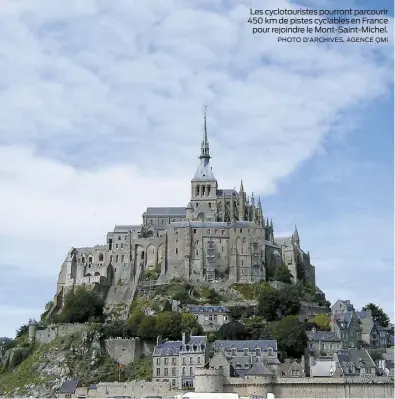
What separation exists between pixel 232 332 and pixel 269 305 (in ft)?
19.2

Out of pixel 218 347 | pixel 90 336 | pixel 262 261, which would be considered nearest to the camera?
pixel 218 347

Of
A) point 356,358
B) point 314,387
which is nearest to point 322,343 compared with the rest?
point 356,358

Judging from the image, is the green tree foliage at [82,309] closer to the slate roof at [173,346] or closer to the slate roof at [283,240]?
the slate roof at [173,346]

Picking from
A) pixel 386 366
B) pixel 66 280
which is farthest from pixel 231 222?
pixel 386 366

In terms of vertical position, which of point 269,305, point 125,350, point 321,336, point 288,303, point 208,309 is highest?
point 288,303

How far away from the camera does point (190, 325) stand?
218 ft

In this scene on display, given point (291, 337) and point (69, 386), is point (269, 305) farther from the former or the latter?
point (69, 386)

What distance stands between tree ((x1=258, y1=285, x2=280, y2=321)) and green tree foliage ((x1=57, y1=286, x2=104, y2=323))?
14370 millimetres

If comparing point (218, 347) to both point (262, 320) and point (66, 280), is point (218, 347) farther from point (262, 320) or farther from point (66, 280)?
point (66, 280)

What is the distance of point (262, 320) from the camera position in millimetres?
69438

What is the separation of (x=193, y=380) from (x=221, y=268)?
21882mm

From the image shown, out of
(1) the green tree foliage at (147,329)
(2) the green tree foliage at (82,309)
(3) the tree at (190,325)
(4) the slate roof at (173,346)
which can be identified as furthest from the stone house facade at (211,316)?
(2) the green tree foliage at (82,309)

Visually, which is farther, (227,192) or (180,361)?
(227,192)

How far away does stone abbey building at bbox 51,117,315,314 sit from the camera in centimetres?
7944
